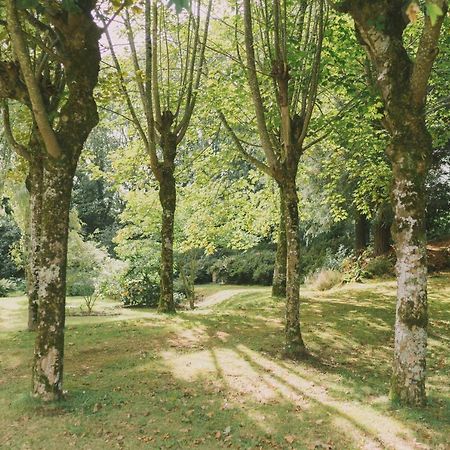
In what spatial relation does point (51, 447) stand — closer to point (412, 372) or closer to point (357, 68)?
point (412, 372)

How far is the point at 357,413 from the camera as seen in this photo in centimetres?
582

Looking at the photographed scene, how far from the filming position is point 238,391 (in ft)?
21.9

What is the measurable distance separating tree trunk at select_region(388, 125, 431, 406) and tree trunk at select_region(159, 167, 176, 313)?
7.40 metres

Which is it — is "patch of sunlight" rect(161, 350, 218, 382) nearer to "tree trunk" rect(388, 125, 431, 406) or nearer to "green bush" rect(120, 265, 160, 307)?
"tree trunk" rect(388, 125, 431, 406)

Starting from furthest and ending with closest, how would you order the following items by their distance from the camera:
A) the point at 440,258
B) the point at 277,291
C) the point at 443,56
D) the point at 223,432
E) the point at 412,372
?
1. the point at 440,258
2. the point at 277,291
3. the point at 443,56
4. the point at 412,372
5. the point at 223,432

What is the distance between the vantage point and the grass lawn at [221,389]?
17.3 feet

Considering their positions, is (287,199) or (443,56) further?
(443,56)

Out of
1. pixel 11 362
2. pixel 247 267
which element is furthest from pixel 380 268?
pixel 11 362

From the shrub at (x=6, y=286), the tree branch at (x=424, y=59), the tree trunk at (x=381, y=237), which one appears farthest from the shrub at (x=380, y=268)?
the shrub at (x=6, y=286)

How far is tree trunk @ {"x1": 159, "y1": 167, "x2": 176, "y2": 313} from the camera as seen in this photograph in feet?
40.7

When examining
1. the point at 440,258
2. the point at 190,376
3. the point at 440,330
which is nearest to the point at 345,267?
the point at 440,258

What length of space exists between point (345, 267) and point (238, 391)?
13.9 metres

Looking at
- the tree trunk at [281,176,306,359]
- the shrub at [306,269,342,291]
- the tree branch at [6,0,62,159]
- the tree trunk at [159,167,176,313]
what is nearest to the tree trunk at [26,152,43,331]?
the tree branch at [6,0,62,159]

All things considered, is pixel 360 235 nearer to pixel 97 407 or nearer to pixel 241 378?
pixel 241 378
